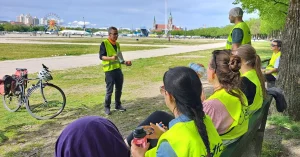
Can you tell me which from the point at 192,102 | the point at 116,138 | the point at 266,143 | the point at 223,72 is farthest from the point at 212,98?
the point at 266,143

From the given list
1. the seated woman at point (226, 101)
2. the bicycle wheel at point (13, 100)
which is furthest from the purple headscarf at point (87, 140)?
the bicycle wheel at point (13, 100)

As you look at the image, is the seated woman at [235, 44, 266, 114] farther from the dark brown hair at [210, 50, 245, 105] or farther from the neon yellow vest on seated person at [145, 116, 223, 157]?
the neon yellow vest on seated person at [145, 116, 223, 157]

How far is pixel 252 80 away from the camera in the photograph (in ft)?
11.1

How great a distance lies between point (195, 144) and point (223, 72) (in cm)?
116

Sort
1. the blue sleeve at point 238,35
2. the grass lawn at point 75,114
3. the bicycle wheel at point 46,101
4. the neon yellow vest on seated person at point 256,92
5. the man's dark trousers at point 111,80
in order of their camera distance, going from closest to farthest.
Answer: the neon yellow vest on seated person at point 256,92 < the grass lawn at point 75,114 < the blue sleeve at point 238,35 < the man's dark trousers at point 111,80 < the bicycle wheel at point 46,101

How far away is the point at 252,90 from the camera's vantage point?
10.7 feet

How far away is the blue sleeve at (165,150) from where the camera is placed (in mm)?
1664

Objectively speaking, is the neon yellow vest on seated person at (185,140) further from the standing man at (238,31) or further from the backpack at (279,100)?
the standing man at (238,31)

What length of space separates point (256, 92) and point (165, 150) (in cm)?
190

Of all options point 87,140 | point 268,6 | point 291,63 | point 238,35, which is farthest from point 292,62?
point 268,6

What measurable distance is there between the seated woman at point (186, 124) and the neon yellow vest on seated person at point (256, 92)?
1329mm

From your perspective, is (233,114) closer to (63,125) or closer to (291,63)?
(291,63)

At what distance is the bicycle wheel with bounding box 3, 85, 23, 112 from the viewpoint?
671 cm

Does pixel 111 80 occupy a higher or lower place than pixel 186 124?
lower
